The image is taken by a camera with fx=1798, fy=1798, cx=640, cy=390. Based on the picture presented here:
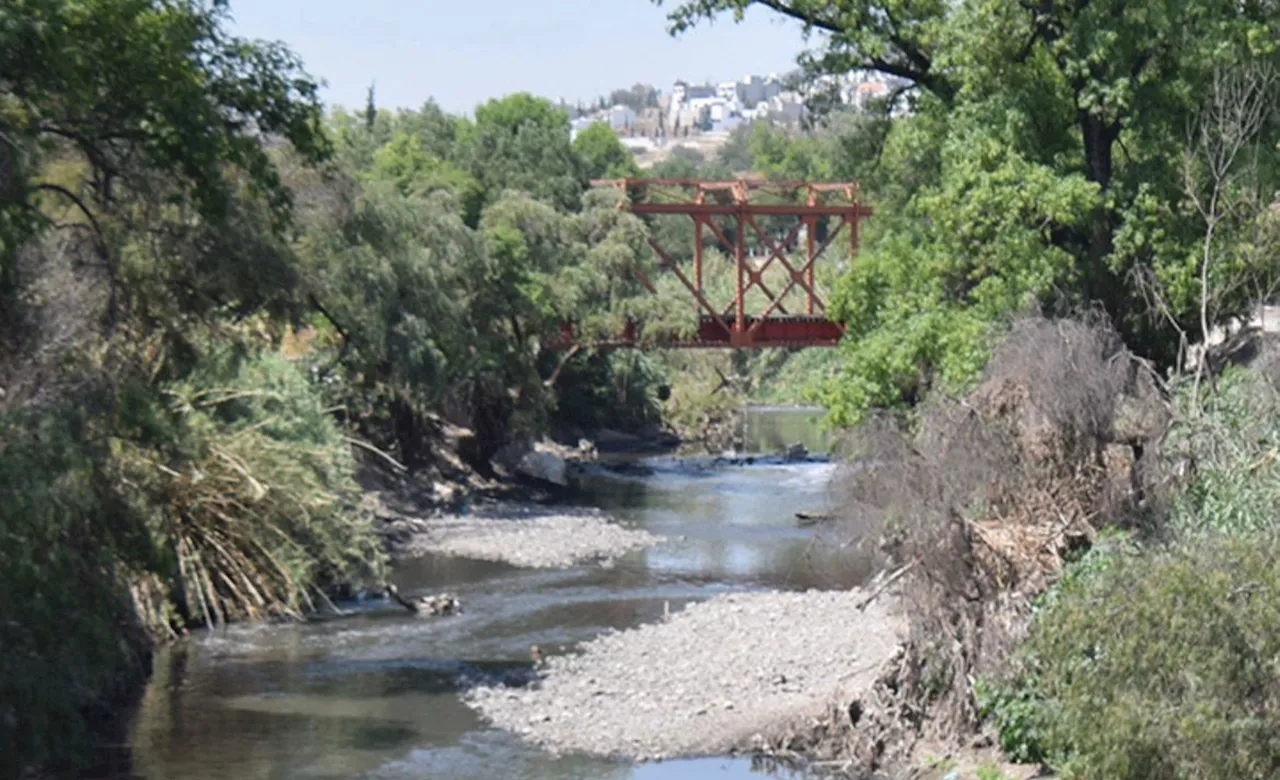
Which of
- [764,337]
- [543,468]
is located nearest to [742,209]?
[764,337]

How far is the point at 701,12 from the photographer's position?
29.0 meters

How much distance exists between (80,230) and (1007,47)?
13.4 meters

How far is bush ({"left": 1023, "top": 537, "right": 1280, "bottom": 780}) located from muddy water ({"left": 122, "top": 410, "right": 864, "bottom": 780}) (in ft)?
19.7

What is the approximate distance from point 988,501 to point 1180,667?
497cm

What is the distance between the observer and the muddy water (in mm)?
21141

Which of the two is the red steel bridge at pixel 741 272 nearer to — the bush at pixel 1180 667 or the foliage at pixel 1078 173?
the foliage at pixel 1078 173

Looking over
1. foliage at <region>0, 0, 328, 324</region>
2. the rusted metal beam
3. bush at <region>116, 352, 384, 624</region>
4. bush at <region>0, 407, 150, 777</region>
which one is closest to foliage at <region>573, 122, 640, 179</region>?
the rusted metal beam

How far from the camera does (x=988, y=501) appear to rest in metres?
19.8

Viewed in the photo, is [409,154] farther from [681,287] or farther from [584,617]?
[584,617]

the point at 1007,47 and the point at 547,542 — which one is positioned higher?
the point at 1007,47

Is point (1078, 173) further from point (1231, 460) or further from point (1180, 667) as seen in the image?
point (1180, 667)

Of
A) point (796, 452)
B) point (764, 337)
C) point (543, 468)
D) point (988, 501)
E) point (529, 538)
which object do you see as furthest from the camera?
point (796, 452)

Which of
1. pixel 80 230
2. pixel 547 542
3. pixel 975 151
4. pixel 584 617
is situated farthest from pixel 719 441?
pixel 80 230

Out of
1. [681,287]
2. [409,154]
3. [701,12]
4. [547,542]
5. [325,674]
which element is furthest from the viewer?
[409,154]
